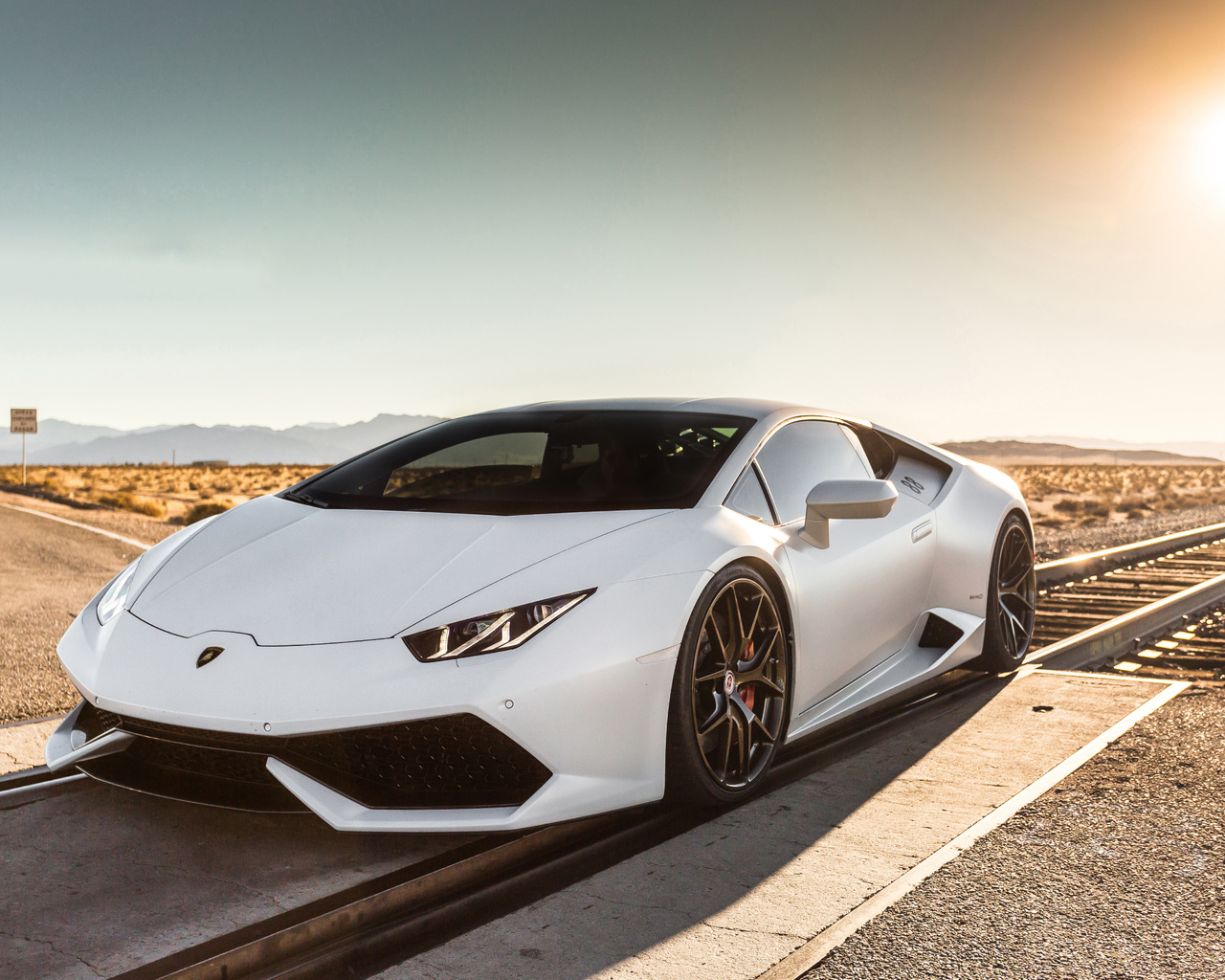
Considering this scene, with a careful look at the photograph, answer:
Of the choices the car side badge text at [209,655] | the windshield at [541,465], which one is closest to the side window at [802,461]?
the windshield at [541,465]

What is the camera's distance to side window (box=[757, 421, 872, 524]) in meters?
3.81

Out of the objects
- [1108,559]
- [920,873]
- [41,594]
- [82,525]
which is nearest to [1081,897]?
[920,873]

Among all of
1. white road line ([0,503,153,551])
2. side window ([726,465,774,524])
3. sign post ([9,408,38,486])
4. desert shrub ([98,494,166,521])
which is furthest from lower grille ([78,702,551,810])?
sign post ([9,408,38,486])

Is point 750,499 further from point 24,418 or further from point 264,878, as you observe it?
point 24,418

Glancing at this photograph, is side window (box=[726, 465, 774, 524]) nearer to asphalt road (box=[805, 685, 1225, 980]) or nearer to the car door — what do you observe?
the car door

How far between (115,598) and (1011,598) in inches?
160

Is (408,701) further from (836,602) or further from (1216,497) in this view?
(1216,497)

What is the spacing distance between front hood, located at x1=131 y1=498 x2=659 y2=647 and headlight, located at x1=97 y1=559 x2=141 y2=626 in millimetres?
79

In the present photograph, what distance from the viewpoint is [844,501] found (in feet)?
11.8

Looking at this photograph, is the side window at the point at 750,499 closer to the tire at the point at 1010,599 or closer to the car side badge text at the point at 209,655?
the car side badge text at the point at 209,655

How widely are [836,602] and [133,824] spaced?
2361mm

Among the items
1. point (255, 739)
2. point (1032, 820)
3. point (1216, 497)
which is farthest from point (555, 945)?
point (1216, 497)

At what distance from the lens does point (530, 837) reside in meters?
2.98

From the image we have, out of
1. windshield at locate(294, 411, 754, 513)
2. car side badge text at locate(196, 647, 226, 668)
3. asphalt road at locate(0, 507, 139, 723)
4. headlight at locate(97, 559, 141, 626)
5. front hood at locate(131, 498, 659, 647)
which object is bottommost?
asphalt road at locate(0, 507, 139, 723)
